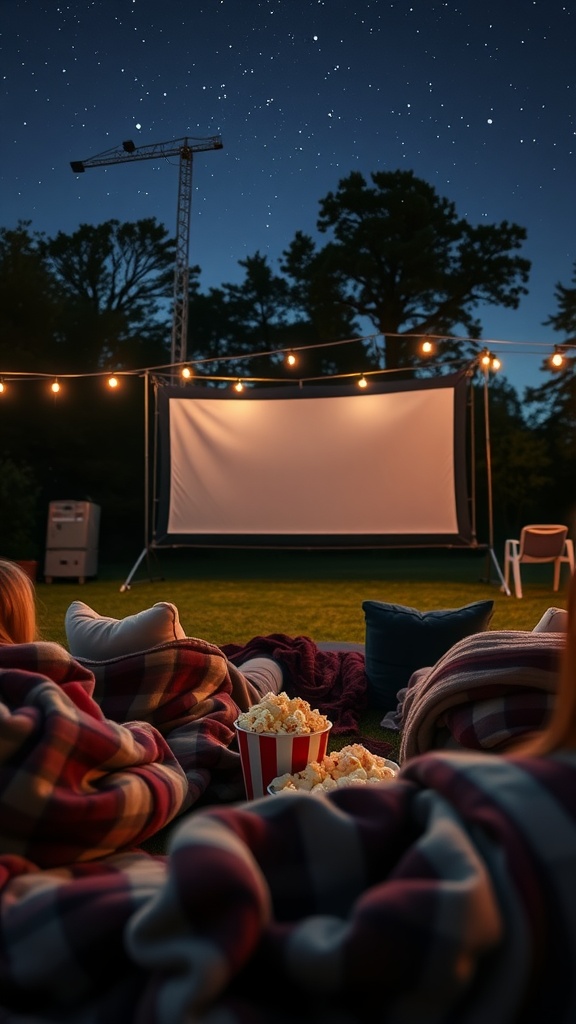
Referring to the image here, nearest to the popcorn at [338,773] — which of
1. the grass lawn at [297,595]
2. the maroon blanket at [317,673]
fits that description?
the maroon blanket at [317,673]

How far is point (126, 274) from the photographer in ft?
64.6

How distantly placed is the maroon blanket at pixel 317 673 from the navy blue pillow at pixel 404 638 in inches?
3.9

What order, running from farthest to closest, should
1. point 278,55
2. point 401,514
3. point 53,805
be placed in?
point 278,55
point 401,514
point 53,805

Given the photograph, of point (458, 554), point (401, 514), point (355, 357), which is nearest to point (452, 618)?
point (401, 514)

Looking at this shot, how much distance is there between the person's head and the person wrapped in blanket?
3.45 feet

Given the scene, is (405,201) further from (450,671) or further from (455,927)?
(455,927)

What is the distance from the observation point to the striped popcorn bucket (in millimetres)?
1920

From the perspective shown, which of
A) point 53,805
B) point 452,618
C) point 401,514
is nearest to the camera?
point 53,805

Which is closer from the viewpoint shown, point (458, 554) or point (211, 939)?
point (211, 939)

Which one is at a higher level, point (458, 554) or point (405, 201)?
point (405, 201)

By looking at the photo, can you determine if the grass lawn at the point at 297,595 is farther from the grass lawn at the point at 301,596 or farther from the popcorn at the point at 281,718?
the popcorn at the point at 281,718

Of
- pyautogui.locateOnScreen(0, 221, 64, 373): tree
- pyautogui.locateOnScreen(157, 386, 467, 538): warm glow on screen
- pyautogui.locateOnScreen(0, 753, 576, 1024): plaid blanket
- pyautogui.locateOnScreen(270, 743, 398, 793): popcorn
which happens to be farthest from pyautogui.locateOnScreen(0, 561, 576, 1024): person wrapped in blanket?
pyautogui.locateOnScreen(0, 221, 64, 373): tree

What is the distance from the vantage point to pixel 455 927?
467mm

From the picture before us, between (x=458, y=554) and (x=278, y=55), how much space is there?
1072cm
